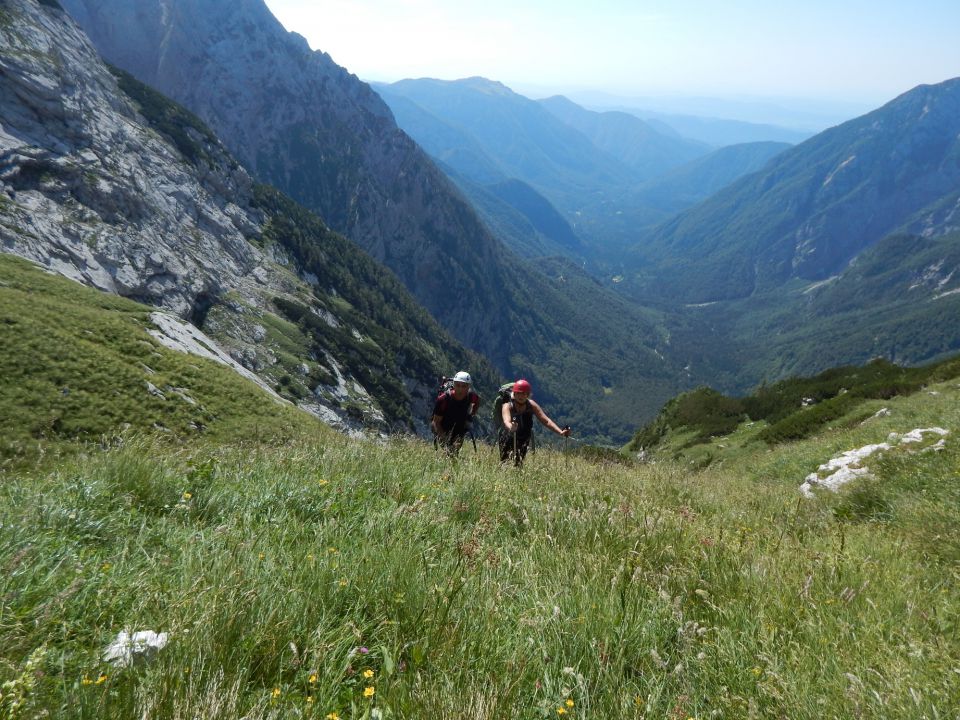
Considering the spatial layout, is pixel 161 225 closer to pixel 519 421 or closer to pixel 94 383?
pixel 94 383

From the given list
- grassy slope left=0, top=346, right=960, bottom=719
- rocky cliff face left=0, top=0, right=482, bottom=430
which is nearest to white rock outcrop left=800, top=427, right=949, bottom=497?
grassy slope left=0, top=346, right=960, bottom=719

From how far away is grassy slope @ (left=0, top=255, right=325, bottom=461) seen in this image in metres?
19.7

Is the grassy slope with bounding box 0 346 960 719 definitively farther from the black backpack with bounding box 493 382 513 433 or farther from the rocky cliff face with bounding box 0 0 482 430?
the rocky cliff face with bounding box 0 0 482 430

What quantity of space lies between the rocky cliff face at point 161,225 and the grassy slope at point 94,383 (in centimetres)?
2422

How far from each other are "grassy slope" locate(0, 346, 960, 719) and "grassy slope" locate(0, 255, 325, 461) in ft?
46.2

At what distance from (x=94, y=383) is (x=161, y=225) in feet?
215

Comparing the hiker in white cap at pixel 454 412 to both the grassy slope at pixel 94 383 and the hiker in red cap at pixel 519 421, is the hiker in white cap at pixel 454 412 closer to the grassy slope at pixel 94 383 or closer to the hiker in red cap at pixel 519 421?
the hiker in red cap at pixel 519 421

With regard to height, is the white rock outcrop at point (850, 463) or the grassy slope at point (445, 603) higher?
the grassy slope at point (445, 603)

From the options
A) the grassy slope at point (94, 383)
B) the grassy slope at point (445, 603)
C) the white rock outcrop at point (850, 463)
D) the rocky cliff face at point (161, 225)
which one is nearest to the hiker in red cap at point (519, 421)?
the grassy slope at point (445, 603)

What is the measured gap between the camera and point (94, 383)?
2291 centimetres

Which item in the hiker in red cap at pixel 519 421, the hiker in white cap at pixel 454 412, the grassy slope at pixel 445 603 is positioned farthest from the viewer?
the hiker in white cap at pixel 454 412

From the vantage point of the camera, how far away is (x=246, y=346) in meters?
70.4

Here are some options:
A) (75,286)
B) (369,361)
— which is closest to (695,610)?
(75,286)

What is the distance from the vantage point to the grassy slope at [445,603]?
2.35 meters
